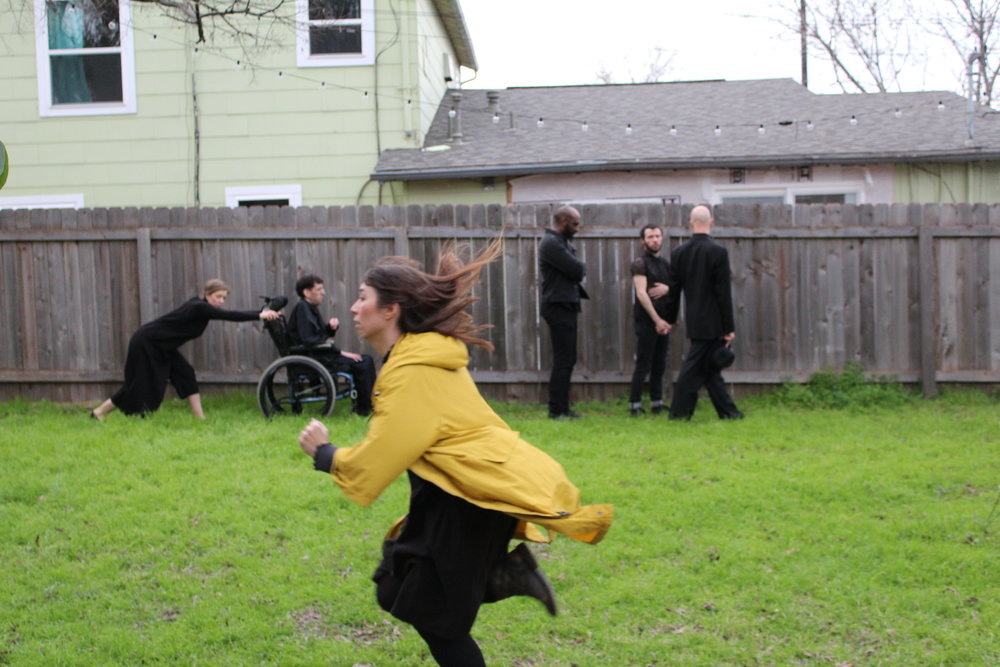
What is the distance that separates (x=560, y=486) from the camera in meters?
3.37

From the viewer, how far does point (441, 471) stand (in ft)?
10.6

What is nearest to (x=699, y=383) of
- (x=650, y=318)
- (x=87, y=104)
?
(x=650, y=318)

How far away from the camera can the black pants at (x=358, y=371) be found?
30.7 feet

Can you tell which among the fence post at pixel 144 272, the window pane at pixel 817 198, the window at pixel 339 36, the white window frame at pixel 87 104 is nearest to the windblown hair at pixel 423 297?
the fence post at pixel 144 272

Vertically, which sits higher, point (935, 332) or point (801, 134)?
point (801, 134)

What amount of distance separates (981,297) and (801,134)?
415cm

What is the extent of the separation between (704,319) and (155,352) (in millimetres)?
5159

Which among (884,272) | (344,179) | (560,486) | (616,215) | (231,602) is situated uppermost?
(344,179)

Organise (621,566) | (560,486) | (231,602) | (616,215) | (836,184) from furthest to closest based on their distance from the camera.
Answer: (836,184)
(616,215)
(621,566)
(231,602)
(560,486)

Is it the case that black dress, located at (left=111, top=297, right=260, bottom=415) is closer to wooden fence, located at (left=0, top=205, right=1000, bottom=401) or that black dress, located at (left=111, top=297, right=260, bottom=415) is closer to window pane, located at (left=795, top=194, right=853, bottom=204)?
wooden fence, located at (left=0, top=205, right=1000, bottom=401)

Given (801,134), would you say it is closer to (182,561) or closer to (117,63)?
(117,63)

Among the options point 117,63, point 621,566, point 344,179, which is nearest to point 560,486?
point 621,566

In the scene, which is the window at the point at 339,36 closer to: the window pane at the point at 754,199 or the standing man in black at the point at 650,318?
the window pane at the point at 754,199

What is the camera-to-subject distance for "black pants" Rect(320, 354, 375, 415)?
937cm
